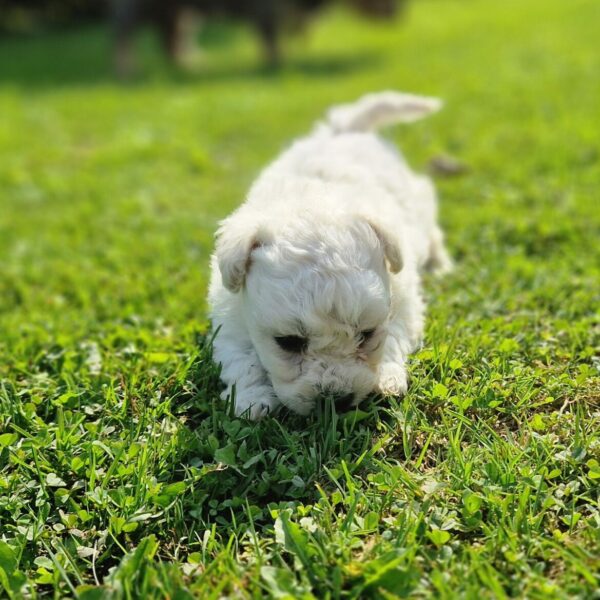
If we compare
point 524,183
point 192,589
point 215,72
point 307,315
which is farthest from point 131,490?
point 215,72

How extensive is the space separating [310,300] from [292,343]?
0.24 meters

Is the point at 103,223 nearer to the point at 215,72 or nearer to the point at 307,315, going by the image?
the point at 307,315

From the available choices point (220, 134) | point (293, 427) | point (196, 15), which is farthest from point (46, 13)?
point (293, 427)

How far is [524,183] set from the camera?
20.3 ft

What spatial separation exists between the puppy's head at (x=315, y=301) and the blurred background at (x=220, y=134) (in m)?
0.96

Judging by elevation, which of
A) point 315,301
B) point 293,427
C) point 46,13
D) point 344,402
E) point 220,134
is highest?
A: point 46,13

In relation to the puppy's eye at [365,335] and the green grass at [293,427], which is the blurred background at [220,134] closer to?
the green grass at [293,427]

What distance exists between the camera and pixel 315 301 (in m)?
2.84

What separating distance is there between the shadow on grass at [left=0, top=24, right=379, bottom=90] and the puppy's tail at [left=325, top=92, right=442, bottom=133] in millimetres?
8482

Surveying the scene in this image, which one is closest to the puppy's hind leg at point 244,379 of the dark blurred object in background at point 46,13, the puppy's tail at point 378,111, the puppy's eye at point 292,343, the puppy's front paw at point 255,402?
the puppy's front paw at point 255,402

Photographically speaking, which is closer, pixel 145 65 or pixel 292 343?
pixel 292 343

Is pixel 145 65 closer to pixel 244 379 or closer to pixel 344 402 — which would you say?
pixel 244 379

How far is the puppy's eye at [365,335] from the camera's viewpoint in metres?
3.00

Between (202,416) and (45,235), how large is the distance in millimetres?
3563
